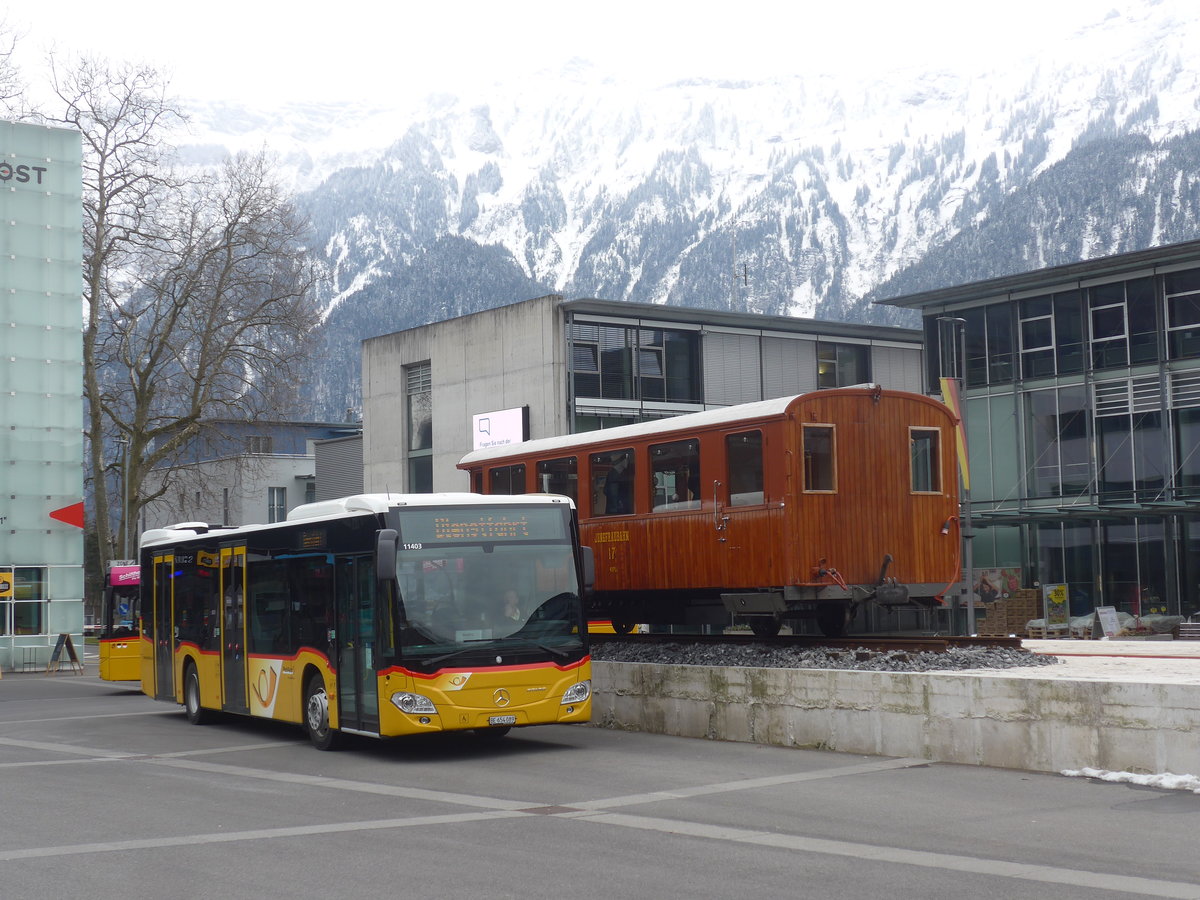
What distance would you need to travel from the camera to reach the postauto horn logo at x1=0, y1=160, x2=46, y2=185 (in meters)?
39.2

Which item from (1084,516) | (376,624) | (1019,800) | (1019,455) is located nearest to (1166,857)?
(1019,800)

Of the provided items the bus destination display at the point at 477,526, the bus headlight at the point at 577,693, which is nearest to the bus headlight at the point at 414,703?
the bus headlight at the point at 577,693

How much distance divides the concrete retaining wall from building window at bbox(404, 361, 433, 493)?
33614mm

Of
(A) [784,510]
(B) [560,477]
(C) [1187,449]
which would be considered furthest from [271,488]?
(A) [784,510]

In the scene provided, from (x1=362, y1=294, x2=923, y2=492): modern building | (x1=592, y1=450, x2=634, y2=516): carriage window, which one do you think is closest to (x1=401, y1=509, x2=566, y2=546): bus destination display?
(x1=592, y1=450, x2=634, y2=516): carriage window

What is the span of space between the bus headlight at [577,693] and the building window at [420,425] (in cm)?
3567

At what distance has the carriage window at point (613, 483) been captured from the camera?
19891 mm

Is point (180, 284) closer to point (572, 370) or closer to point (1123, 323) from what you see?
point (572, 370)

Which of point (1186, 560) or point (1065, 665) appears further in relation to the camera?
point (1186, 560)

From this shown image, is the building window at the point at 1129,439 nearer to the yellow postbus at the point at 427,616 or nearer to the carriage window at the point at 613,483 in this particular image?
the carriage window at the point at 613,483

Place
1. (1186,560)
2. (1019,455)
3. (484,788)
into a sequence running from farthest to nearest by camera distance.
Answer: (1019,455) < (1186,560) < (484,788)

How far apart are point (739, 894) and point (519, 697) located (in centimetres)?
704

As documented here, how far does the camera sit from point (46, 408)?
39094mm

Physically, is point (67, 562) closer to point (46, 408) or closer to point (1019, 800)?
point (46, 408)
